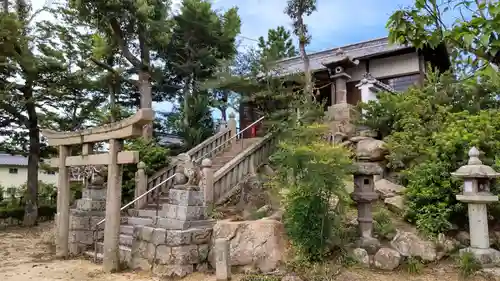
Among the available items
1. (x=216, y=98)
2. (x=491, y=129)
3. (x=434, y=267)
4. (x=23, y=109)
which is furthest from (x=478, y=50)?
(x=23, y=109)

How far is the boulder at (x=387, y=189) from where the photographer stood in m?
8.43

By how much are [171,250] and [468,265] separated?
17.1 feet

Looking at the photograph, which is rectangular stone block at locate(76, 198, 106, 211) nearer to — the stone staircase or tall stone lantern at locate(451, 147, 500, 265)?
the stone staircase

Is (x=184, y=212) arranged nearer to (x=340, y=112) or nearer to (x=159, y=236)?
(x=159, y=236)

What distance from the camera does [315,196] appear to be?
6.34 meters

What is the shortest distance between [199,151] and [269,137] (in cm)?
242

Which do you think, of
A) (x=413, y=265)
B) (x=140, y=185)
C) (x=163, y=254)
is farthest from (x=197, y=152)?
(x=413, y=265)

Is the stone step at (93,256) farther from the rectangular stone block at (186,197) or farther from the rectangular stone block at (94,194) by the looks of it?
the rectangular stone block at (186,197)

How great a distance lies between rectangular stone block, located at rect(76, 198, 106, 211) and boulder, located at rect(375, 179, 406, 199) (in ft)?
23.6

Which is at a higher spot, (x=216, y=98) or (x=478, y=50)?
(x=216, y=98)

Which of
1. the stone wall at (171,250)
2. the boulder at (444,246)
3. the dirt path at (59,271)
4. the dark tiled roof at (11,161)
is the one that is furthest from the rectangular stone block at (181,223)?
the dark tiled roof at (11,161)

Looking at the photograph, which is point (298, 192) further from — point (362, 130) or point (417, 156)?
point (362, 130)

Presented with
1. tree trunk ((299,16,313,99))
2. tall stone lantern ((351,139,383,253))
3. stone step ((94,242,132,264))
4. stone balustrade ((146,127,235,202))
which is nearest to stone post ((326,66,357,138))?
tree trunk ((299,16,313,99))

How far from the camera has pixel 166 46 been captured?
53.8 ft
